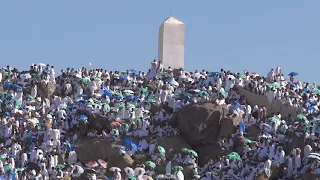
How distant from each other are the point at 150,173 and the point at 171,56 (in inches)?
864

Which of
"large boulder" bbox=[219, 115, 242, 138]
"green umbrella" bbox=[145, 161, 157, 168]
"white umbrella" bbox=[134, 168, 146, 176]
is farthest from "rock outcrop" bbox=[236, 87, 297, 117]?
"white umbrella" bbox=[134, 168, 146, 176]

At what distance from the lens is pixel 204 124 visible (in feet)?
177

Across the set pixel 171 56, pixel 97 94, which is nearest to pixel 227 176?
pixel 97 94

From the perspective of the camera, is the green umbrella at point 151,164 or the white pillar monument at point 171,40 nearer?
the green umbrella at point 151,164

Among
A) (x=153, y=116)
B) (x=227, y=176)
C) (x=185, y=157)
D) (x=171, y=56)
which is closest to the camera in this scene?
(x=227, y=176)

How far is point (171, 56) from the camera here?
70.2 metres

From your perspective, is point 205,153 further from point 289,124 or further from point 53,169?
point 53,169

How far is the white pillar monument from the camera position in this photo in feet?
229

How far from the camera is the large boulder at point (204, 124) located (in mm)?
53656

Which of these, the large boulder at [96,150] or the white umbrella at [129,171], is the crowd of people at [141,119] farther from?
the large boulder at [96,150]

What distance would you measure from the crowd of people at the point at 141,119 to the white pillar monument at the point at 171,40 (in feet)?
20.5

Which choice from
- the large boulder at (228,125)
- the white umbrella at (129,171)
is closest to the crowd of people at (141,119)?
the white umbrella at (129,171)

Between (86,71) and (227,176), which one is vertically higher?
(86,71)

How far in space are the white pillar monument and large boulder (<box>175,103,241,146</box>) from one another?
15.9m
